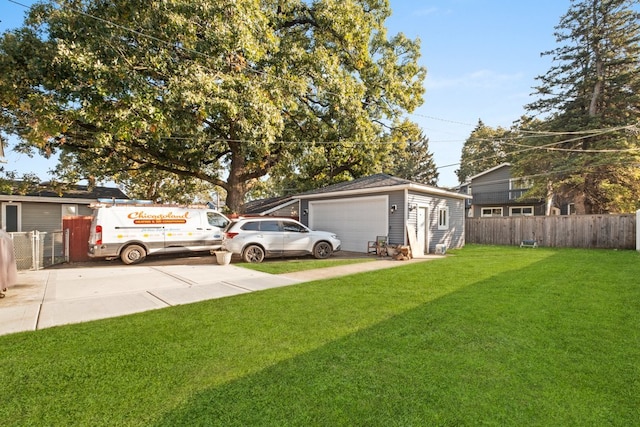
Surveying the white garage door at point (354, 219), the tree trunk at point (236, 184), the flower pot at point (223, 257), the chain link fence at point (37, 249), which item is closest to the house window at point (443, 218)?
the white garage door at point (354, 219)

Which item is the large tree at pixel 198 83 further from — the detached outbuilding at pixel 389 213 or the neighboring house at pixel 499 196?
the neighboring house at pixel 499 196

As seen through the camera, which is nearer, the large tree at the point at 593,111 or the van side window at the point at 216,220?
the van side window at the point at 216,220

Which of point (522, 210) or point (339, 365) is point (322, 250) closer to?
point (339, 365)

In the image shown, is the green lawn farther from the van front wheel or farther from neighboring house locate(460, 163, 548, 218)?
neighboring house locate(460, 163, 548, 218)

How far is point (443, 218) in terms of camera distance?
1459cm

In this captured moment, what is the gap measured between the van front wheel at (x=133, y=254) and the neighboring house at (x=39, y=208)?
31.0ft

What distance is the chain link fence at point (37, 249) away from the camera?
8695 millimetres

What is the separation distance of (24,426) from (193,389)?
108 cm

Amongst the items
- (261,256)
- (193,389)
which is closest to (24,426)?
(193,389)

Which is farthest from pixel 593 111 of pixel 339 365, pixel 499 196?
pixel 339 365

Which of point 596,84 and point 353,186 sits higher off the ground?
point 596,84

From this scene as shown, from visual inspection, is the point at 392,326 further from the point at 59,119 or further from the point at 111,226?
the point at 59,119

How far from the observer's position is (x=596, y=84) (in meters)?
18.3

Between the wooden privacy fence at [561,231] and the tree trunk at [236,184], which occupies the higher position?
the tree trunk at [236,184]
